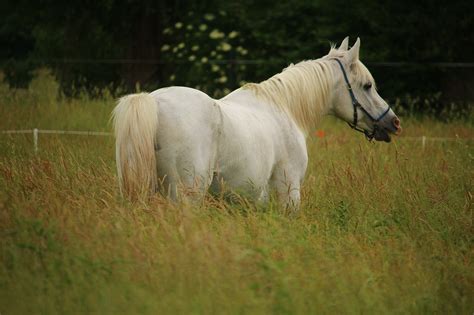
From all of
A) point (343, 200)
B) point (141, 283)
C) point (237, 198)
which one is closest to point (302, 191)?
point (343, 200)

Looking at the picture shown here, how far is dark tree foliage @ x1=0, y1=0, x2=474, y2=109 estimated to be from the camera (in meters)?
15.7

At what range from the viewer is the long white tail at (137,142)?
4.82 metres

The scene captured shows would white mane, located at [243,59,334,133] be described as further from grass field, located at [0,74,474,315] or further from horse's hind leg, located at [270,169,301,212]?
grass field, located at [0,74,474,315]

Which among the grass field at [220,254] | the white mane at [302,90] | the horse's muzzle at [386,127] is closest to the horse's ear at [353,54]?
the white mane at [302,90]

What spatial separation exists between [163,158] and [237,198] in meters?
0.78

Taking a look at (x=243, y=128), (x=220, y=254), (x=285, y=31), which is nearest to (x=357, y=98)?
(x=243, y=128)

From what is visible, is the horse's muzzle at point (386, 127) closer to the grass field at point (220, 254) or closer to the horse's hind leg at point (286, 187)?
the grass field at point (220, 254)

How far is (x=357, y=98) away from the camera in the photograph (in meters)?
6.70

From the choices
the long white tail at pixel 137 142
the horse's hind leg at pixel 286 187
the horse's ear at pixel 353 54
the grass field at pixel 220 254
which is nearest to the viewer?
the grass field at pixel 220 254

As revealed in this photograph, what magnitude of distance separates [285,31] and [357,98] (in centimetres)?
1022

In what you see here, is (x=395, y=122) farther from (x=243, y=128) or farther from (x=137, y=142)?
(x=137, y=142)

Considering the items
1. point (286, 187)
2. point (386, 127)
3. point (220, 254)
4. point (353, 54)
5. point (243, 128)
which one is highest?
point (353, 54)

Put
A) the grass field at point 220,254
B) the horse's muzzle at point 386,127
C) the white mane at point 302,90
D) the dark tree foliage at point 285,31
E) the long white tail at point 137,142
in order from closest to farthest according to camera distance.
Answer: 1. the grass field at point 220,254
2. the long white tail at point 137,142
3. the white mane at point 302,90
4. the horse's muzzle at point 386,127
5. the dark tree foliage at point 285,31

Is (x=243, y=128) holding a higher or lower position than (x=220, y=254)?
higher
